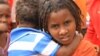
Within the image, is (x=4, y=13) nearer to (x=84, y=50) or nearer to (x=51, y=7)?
(x=51, y=7)

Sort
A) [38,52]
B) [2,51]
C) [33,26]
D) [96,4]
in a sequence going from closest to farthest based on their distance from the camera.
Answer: [38,52]
[33,26]
[2,51]
[96,4]

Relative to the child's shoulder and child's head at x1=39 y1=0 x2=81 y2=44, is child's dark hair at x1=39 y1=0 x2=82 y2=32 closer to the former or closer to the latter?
child's head at x1=39 y1=0 x2=81 y2=44

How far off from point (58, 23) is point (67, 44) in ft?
0.41

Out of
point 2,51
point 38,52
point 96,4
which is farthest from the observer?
point 96,4

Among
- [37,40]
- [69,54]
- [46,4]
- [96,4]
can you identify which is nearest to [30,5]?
[46,4]

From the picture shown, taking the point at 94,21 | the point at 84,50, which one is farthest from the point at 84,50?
the point at 94,21

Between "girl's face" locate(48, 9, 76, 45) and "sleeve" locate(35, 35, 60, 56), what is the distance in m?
0.04

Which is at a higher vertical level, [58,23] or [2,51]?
[58,23]

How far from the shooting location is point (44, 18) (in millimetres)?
1524

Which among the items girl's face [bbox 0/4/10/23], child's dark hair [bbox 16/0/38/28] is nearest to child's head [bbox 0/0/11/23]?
girl's face [bbox 0/4/10/23]

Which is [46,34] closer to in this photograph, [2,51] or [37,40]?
[37,40]

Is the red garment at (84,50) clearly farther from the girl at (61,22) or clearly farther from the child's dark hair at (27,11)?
the child's dark hair at (27,11)

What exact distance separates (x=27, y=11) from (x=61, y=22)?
0.18m

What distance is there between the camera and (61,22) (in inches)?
59.0
